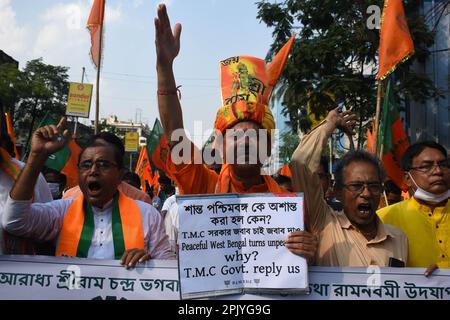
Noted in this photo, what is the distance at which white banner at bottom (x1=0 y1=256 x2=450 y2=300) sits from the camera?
2312 millimetres

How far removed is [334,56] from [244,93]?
339 inches

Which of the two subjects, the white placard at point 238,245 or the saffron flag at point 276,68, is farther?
the saffron flag at point 276,68

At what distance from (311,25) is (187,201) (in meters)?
10.6

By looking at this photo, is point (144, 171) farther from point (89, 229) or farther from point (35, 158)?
point (35, 158)

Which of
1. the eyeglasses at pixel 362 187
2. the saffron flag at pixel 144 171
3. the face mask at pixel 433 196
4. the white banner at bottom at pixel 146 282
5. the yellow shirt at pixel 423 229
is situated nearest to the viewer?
the white banner at bottom at pixel 146 282

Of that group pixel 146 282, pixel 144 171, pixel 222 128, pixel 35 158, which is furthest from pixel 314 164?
pixel 144 171

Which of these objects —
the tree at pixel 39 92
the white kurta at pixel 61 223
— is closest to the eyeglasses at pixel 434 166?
the white kurta at pixel 61 223

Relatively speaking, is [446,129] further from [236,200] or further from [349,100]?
[236,200]

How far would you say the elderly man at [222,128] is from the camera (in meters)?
2.62

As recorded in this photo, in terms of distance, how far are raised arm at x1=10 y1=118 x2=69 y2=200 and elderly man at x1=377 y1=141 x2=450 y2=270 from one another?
6.54ft

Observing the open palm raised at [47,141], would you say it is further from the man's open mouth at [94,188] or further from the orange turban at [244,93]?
the orange turban at [244,93]

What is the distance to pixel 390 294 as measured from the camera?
2316 millimetres

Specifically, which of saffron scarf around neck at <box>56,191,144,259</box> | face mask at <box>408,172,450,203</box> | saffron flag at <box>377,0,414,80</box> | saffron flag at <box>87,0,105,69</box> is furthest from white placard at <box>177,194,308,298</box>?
saffron flag at <box>87,0,105,69</box>

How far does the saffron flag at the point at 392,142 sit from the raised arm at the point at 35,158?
14.5ft
